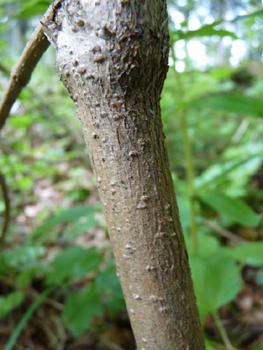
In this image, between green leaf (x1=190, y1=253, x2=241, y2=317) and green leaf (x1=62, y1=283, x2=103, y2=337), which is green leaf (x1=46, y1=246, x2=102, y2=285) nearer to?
green leaf (x1=62, y1=283, x2=103, y2=337)

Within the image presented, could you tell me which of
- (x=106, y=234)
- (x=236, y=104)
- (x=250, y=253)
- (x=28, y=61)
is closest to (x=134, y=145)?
(x=28, y=61)

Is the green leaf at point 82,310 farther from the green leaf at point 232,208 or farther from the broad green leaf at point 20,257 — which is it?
the green leaf at point 232,208

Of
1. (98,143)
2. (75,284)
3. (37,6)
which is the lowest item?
(75,284)

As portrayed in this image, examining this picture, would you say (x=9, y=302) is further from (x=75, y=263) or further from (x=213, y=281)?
(x=213, y=281)

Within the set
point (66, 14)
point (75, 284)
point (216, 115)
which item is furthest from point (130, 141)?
point (216, 115)

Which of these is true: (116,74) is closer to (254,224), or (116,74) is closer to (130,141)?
(130,141)
